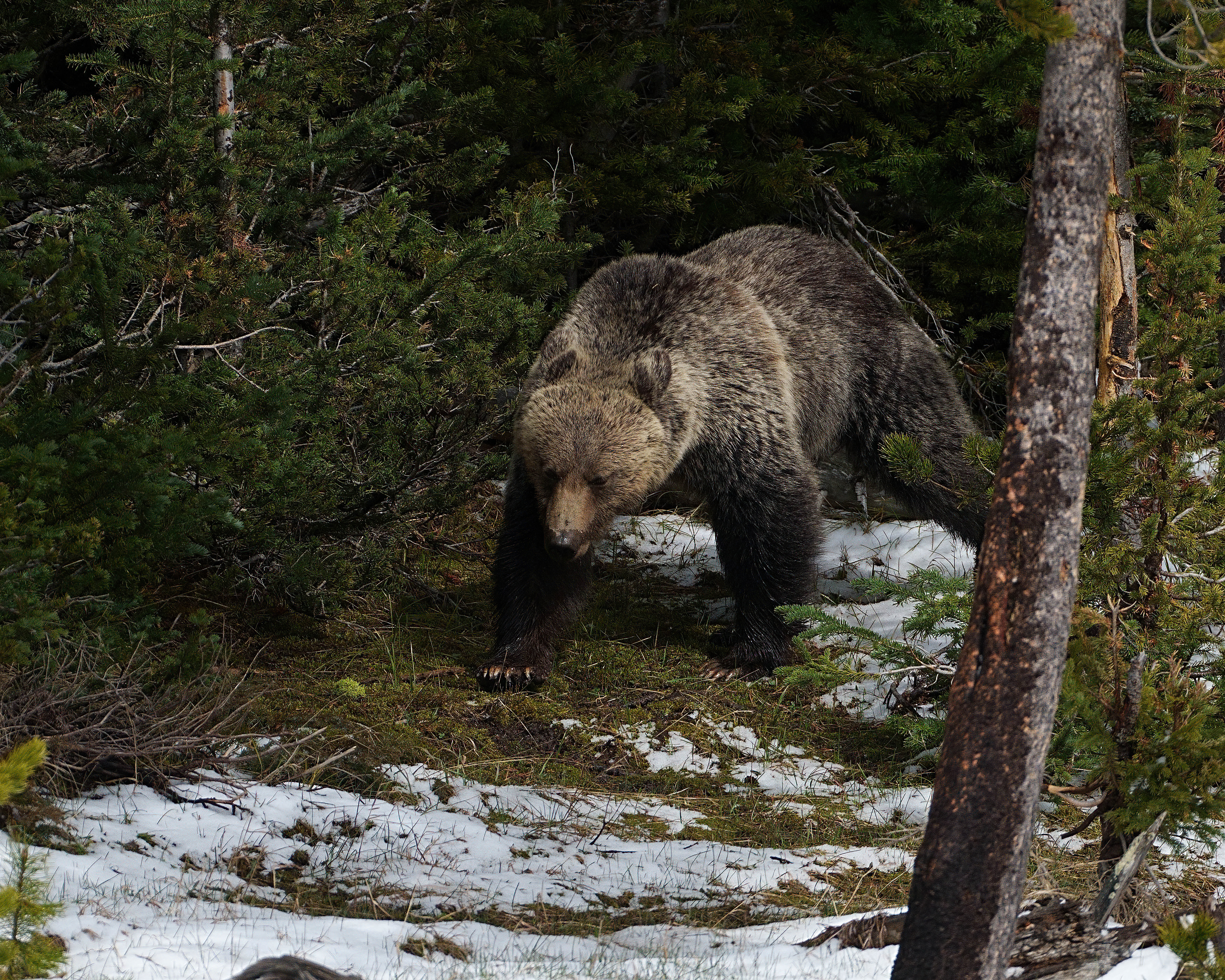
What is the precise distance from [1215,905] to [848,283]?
5.22 meters

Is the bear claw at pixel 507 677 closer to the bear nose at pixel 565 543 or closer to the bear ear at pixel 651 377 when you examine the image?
the bear nose at pixel 565 543

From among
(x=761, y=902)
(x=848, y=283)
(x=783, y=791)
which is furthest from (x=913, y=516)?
(x=761, y=902)

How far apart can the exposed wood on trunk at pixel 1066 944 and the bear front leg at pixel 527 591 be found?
3.35m

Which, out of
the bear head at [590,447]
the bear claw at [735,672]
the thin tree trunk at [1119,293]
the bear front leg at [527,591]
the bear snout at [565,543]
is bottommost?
the bear claw at [735,672]

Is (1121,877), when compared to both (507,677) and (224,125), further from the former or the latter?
(224,125)

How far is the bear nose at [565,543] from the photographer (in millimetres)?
6234

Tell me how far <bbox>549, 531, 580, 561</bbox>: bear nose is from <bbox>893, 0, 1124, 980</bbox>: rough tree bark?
3.20 metres

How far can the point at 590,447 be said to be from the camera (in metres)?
6.48

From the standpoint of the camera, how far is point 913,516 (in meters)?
9.54

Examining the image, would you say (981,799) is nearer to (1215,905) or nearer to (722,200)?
(1215,905)

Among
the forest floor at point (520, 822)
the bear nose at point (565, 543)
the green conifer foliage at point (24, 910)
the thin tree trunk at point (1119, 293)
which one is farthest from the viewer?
the bear nose at point (565, 543)

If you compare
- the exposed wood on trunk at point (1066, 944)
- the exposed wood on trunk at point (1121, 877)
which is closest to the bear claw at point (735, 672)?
the exposed wood on trunk at point (1066, 944)

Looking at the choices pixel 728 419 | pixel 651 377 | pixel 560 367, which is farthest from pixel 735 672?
pixel 560 367

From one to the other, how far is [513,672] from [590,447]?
1.37 metres
